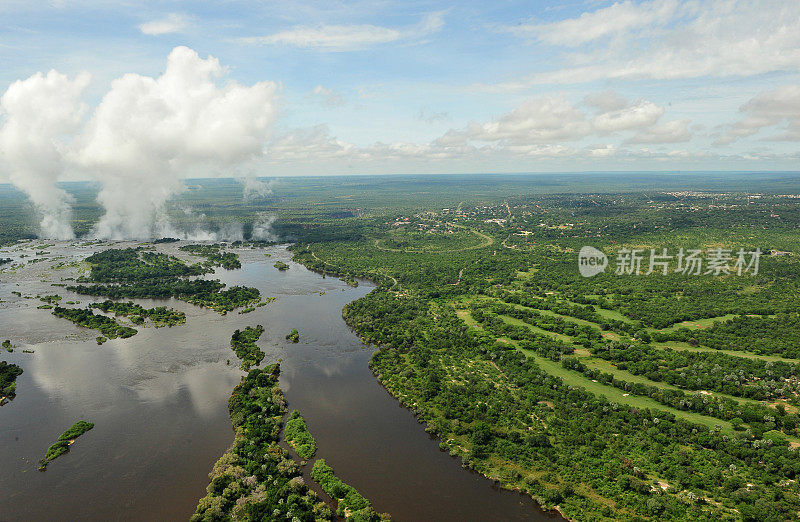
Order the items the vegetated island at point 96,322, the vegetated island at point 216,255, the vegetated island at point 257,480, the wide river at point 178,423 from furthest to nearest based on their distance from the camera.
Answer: the vegetated island at point 216,255 < the vegetated island at point 96,322 < the wide river at point 178,423 < the vegetated island at point 257,480

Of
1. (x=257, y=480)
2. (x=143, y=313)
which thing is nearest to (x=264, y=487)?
(x=257, y=480)

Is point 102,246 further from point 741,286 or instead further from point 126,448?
point 741,286

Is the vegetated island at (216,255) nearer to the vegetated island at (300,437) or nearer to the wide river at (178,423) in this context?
the wide river at (178,423)

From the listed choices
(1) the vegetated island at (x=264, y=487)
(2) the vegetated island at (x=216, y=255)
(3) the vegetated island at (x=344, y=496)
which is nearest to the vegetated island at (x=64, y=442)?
(1) the vegetated island at (x=264, y=487)

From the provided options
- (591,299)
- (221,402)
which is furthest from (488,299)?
(221,402)

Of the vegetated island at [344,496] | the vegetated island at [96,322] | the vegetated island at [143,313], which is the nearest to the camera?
the vegetated island at [344,496]

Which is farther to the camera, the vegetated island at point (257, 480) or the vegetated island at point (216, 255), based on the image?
the vegetated island at point (216, 255)

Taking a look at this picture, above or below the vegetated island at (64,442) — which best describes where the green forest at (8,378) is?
above
